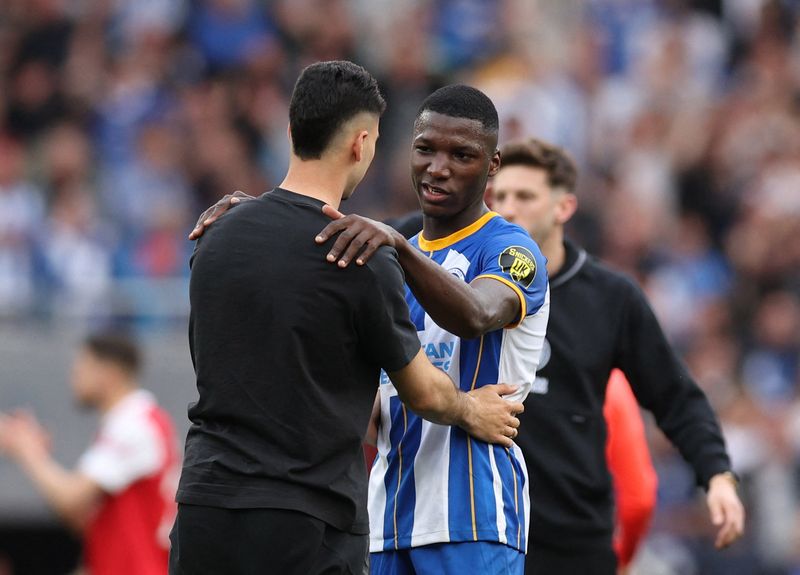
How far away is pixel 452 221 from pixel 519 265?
0.33 m

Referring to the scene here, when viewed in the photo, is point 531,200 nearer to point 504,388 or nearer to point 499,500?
point 504,388

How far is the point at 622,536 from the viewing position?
6.70 metres

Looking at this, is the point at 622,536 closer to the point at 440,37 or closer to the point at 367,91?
the point at 367,91

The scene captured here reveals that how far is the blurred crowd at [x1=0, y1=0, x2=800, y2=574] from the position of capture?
11367 millimetres

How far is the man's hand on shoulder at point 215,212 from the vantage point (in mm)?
4336

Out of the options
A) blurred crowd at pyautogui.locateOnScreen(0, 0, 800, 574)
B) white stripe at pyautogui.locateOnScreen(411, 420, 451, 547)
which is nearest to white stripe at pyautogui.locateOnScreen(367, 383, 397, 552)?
white stripe at pyautogui.locateOnScreen(411, 420, 451, 547)

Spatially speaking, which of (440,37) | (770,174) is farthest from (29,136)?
(770,174)

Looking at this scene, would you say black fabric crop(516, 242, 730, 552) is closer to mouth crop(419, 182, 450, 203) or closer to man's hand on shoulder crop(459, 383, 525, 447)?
man's hand on shoulder crop(459, 383, 525, 447)

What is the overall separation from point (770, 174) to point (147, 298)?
6051 mm

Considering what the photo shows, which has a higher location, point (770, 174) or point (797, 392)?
point (770, 174)

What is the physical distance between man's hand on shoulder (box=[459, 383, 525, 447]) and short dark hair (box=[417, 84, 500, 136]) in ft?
2.79

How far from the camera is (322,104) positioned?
13.8 ft

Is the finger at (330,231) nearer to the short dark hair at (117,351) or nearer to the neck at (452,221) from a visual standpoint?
the neck at (452,221)

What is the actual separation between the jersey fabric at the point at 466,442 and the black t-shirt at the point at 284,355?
0.48 meters
